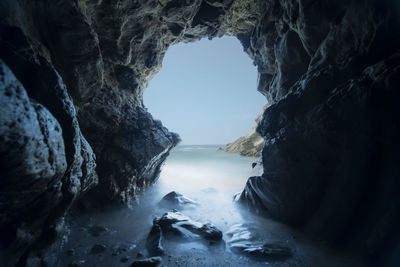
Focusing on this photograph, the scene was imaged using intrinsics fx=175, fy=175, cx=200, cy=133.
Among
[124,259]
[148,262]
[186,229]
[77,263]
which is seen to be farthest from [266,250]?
[77,263]

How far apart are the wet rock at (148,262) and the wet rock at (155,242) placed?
0.53 metres

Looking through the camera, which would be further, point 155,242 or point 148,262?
point 155,242

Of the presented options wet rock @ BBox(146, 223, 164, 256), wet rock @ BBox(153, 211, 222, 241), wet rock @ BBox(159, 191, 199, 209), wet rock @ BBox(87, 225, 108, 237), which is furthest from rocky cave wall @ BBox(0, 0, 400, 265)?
wet rock @ BBox(153, 211, 222, 241)

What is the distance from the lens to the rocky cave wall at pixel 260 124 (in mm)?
4184

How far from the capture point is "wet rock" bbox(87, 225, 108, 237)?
7.09 meters

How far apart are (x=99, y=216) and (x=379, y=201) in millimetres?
11354

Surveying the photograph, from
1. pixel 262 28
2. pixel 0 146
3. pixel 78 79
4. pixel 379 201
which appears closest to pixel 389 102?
pixel 379 201

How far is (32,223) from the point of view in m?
4.80

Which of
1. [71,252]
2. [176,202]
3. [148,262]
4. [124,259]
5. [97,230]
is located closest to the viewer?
[148,262]

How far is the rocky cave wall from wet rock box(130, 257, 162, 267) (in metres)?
2.56

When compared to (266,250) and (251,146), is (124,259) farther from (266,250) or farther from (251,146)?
(251,146)

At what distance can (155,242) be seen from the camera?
6.47 meters

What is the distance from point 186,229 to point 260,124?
6.32 metres

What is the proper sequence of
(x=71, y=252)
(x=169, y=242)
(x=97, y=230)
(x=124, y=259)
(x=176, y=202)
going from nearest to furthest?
(x=124, y=259) < (x=71, y=252) < (x=169, y=242) < (x=97, y=230) < (x=176, y=202)
